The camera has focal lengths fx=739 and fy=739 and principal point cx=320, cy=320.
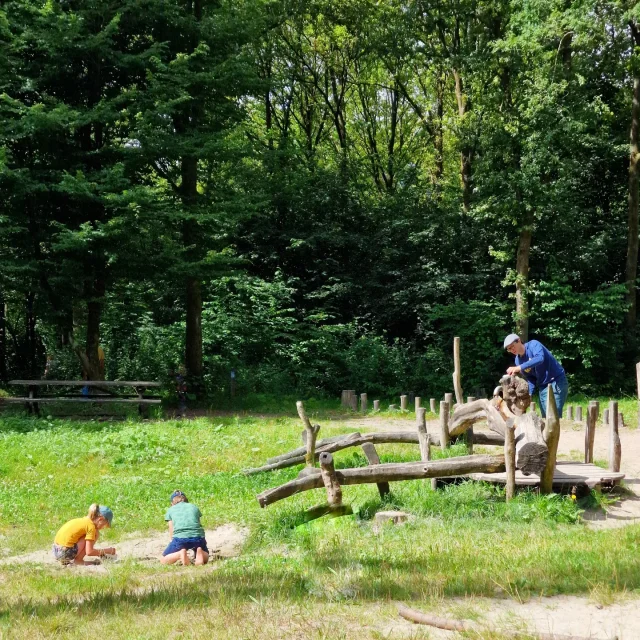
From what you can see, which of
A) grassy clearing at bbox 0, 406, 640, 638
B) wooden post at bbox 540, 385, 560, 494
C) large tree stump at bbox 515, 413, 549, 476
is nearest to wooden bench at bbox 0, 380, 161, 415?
grassy clearing at bbox 0, 406, 640, 638

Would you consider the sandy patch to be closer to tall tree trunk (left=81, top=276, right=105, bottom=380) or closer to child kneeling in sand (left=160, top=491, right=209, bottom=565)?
child kneeling in sand (left=160, top=491, right=209, bottom=565)

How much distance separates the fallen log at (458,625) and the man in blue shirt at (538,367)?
5.64 m

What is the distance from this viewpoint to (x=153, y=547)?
10258 mm

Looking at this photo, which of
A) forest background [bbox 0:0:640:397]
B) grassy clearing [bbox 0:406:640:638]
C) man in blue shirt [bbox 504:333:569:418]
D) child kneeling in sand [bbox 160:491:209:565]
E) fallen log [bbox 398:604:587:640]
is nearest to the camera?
fallen log [bbox 398:604:587:640]

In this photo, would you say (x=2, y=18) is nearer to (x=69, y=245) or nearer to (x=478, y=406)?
(x=69, y=245)

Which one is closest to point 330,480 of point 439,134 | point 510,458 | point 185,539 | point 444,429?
point 185,539

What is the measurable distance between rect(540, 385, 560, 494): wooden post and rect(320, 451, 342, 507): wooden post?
2692 millimetres

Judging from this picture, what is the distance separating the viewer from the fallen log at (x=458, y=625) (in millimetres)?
4766

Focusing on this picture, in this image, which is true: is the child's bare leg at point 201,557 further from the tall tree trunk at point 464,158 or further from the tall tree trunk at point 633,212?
the tall tree trunk at point 464,158

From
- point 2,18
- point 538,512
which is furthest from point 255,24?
point 538,512

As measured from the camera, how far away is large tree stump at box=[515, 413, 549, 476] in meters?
9.43

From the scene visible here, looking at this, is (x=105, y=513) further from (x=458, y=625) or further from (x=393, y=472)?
(x=458, y=625)

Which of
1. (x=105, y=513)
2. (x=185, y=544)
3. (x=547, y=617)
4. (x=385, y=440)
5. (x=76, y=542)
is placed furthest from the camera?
(x=385, y=440)

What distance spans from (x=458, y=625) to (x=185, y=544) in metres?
4.98
